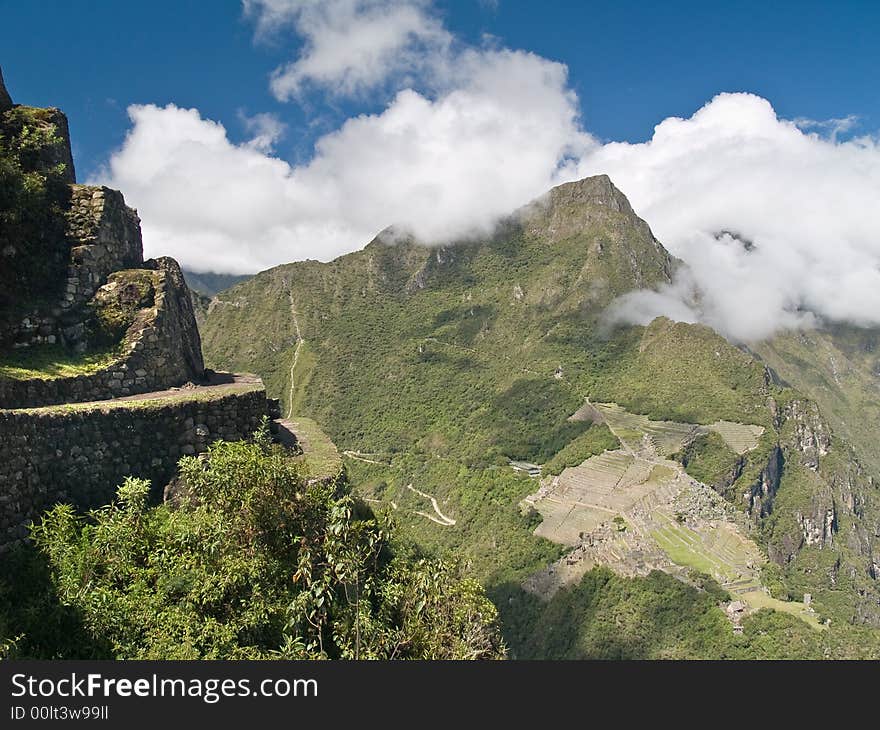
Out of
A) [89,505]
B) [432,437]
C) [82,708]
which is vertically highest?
[432,437]

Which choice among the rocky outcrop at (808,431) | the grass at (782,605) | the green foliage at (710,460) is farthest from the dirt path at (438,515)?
the rocky outcrop at (808,431)

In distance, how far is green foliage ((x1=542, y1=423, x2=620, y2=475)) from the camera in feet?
262

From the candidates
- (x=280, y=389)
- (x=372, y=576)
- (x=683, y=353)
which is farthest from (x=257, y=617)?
(x=280, y=389)

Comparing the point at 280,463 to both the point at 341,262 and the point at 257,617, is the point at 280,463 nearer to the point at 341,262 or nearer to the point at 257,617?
the point at 257,617

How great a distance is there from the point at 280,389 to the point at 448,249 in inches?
2386

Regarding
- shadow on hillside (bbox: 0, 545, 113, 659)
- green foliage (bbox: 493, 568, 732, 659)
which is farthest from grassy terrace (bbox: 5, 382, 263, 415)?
green foliage (bbox: 493, 568, 732, 659)

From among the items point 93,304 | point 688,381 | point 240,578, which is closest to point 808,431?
point 688,381

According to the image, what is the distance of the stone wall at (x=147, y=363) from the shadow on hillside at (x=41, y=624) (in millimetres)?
3105

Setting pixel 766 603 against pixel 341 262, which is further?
pixel 341 262

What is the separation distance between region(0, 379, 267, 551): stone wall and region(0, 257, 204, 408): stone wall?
1.22 meters

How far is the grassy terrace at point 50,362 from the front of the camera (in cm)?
944

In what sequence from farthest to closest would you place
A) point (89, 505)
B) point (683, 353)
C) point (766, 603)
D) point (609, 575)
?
point (683, 353), point (609, 575), point (766, 603), point (89, 505)

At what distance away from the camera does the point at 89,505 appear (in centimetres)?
848

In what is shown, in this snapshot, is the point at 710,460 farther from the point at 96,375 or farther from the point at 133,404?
the point at 133,404
